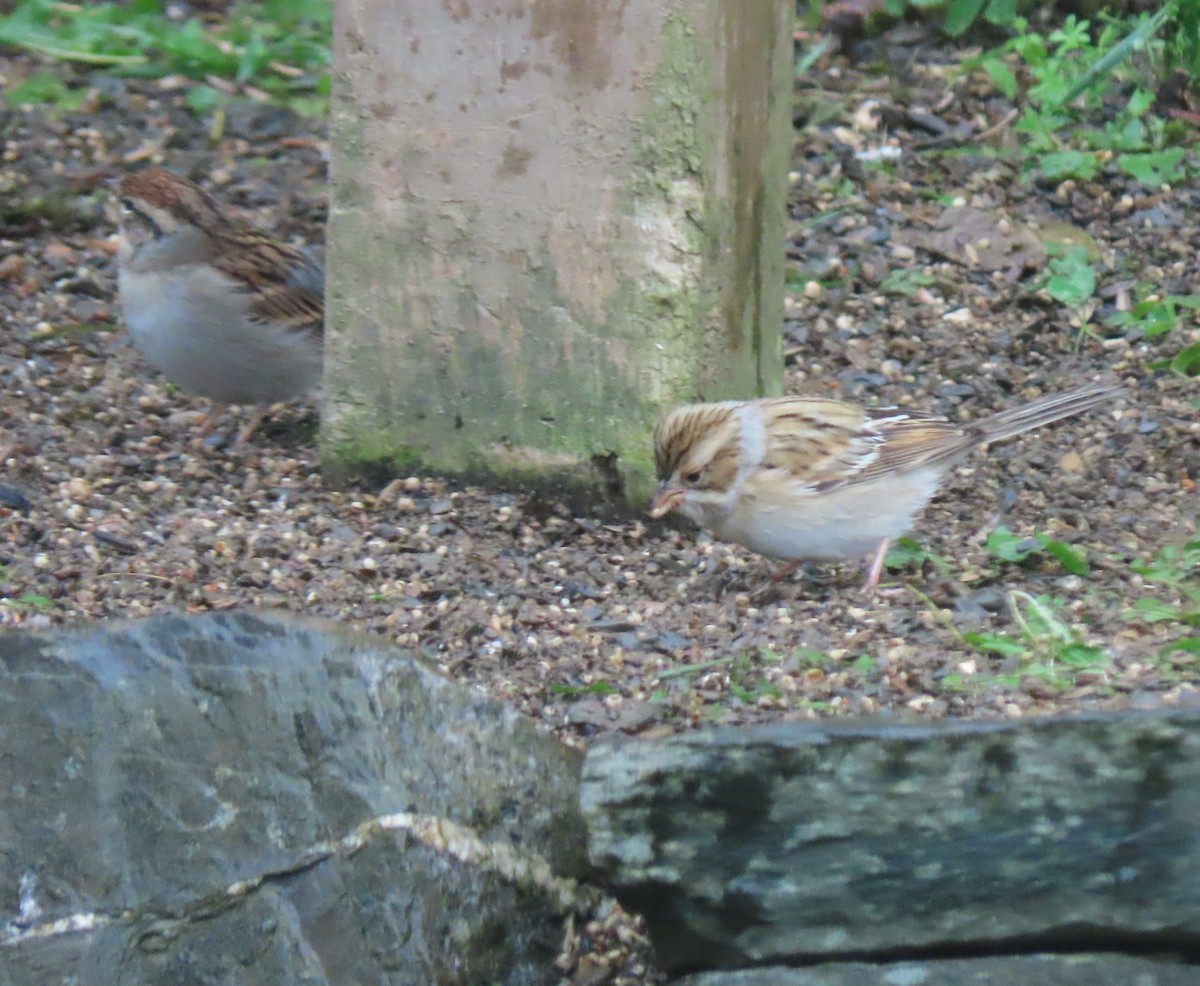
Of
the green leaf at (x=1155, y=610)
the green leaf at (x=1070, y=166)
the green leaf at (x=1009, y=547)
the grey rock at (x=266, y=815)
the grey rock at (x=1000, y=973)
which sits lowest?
the grey rock at (x=1000, y=973)

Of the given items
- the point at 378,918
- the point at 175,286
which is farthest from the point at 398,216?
the point at 378,918

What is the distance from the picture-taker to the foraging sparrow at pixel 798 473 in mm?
4746

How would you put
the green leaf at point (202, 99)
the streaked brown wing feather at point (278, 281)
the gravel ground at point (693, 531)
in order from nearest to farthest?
the gravel ground at point (693, 531)
the streaked brown wing feather at point (278, 281)
the green leaf at point (202, 99)

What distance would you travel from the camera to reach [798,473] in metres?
4.85

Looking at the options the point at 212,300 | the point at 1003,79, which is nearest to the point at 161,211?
the point at 212,300

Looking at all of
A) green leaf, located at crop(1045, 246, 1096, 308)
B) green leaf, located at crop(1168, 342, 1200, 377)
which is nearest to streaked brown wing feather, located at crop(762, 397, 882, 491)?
green leaf, located at crop(1168, 342, 1200, 377)

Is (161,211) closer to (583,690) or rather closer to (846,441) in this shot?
(846,441)

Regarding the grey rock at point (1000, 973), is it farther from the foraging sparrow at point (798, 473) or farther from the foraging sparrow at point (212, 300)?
the foraging sparrow at point (212, 300)

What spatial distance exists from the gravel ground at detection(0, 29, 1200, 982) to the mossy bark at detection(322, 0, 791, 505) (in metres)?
0.27

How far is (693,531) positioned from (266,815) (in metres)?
2.05

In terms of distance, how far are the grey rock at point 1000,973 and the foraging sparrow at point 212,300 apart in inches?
127

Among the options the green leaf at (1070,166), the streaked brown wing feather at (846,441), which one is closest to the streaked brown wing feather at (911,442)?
A: the streaked brown wing feather at (846,441)

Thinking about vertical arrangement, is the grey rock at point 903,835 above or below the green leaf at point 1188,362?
below

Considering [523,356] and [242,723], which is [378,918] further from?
[523,356]
